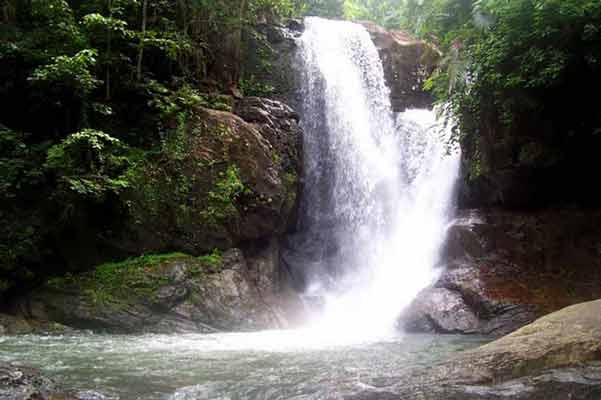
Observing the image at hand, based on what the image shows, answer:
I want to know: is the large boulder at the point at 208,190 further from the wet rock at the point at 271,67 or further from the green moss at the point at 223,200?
the wet rock at the point at 271,67

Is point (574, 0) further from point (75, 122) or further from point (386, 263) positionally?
point (75, 122)

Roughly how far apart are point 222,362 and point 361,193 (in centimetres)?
871

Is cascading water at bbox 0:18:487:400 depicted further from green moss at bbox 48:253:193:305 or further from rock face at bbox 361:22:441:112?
green moss at bbox 48:253:193:305

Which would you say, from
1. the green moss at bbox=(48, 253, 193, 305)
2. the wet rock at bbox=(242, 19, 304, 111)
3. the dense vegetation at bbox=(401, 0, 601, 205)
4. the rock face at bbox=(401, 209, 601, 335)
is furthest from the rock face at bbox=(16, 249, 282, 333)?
the wet rock at bbox=(242, 19, 304, 111)

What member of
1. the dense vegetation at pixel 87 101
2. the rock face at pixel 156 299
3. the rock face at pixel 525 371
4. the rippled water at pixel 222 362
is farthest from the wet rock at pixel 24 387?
the dense vegetation at pixel 87 101

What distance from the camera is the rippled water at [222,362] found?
3855 mm

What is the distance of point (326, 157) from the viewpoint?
13.9 m

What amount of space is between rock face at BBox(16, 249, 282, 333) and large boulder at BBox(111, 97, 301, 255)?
1.87 feet

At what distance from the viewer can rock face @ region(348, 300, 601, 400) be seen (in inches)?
125

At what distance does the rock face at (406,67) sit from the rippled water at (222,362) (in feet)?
35.1

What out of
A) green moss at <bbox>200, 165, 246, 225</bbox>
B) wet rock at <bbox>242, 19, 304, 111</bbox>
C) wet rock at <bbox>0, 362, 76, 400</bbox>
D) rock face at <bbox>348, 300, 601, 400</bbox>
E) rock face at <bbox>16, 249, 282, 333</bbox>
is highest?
wet rock at <bbox>242, 19, 304, 111</bbox>

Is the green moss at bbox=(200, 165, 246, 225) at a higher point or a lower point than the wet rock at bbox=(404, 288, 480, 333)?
higher

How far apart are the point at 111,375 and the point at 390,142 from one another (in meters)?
11.8

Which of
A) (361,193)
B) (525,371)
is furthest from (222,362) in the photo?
(361,193)
